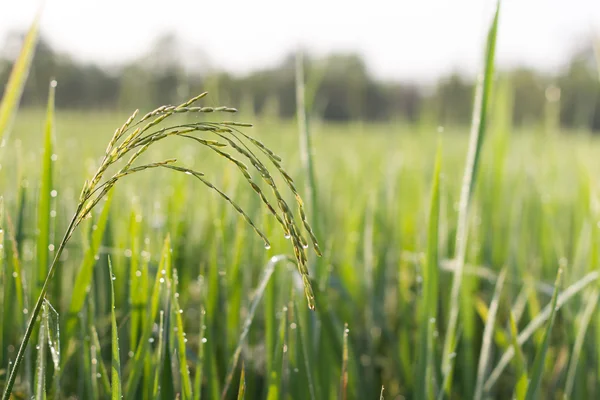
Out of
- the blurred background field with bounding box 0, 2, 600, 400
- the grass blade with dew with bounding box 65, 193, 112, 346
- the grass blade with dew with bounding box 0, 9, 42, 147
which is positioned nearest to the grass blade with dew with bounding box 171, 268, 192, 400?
the blurred background field with bounding box 0, 2, 600, 400

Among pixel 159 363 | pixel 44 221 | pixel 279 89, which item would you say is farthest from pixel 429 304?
pixel 279 89

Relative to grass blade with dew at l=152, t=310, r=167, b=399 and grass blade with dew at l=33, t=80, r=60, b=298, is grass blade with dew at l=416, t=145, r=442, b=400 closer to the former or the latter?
grass blade with dew at l=152, t=310, r=167, b=399

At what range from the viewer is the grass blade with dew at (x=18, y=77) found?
1.77 feet

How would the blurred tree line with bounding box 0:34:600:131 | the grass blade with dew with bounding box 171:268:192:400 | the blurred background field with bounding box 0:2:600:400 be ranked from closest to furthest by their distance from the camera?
the grass blade with dew with bounding box 171:268:192:400
the blurred background field with bounding box 0:2:600:400
the blurred tree line with bounding box 0:34:600:131

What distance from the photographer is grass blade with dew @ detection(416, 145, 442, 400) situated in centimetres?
57

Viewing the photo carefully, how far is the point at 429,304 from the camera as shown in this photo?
1.93 ft

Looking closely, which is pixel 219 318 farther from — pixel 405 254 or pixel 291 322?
pixel 405 254

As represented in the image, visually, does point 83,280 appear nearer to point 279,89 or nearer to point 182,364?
point 182,364

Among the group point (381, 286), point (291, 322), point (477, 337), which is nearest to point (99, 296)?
point (291, 322)

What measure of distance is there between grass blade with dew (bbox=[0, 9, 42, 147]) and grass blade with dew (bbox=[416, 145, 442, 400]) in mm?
422

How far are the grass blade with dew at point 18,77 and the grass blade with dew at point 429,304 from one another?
42 cm

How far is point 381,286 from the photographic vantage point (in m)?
0.93

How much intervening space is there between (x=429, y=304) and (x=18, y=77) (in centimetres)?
47

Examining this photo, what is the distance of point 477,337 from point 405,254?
0.18 metres
